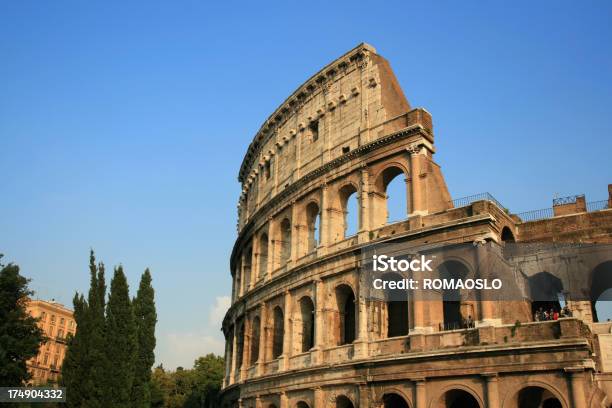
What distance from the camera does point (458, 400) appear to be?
22.2 metres

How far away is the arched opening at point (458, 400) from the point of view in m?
20.4

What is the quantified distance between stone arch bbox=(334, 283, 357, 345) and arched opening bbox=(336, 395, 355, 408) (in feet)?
7.42

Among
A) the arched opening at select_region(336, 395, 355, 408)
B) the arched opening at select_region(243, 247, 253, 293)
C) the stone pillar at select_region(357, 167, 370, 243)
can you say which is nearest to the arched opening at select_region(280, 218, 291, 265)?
the arched opening at select_region(243, 247, 253, 293)

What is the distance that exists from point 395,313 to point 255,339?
32.3 ft

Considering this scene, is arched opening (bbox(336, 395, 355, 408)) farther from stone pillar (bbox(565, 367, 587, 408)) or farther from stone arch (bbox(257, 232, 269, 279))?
stone arch (bbox(257, 232, 269, 279))

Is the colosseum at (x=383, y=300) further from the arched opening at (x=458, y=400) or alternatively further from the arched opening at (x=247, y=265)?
the arched opening at (x=247, y=265)

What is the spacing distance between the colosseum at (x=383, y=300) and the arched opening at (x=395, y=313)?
0.16 ft

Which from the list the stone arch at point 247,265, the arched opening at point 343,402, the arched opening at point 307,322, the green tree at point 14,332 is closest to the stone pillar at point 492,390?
the arched opening at point 343,402

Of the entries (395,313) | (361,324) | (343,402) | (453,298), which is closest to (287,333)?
(343,402)

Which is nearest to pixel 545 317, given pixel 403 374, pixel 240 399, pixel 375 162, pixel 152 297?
pixel 403 374

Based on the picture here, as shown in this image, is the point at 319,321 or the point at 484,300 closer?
the point at 484,300

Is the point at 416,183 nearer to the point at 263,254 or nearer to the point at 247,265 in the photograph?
the point at 263,254

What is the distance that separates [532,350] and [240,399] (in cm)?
1644

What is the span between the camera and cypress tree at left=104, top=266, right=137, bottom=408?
23703mm
